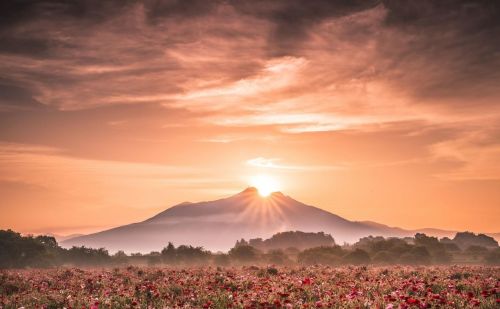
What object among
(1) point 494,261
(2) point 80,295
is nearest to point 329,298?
(2) point 80,295

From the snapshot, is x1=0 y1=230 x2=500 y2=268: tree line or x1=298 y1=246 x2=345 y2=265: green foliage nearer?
x1=0 y1=230 x2=500 y2=268: tree line

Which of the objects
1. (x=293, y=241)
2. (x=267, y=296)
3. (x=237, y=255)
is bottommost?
(x=267, y=296)

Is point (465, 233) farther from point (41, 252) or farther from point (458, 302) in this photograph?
point (458, 302)

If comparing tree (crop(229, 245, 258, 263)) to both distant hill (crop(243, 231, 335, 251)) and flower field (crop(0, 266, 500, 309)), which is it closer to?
flower field (crop(0, 266, 500, 309))

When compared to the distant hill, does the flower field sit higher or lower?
lower

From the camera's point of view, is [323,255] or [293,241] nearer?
[323,255]

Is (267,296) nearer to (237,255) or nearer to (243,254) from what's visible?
(243,254)

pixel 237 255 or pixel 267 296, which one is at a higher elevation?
pixel 237 255

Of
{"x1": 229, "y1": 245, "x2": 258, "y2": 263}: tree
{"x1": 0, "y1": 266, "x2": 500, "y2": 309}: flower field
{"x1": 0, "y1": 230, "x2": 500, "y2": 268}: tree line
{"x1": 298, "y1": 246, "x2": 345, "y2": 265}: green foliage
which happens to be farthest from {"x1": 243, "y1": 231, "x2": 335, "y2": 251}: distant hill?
{"x1": 0, "y1": 266, "x2": 500, "y2": 309}: flower field

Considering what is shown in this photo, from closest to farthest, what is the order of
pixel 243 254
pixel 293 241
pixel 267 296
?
pixel 267 296 → pixel 243 254 → pixel 293 241

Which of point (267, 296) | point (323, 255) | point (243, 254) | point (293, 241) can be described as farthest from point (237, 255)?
point (293, 241)

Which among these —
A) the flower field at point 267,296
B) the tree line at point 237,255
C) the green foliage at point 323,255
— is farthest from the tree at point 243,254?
the flower field at point 267,296

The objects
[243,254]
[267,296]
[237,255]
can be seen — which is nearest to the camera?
[267,296]

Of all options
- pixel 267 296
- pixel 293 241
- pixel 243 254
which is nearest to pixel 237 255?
pixel 243 254
